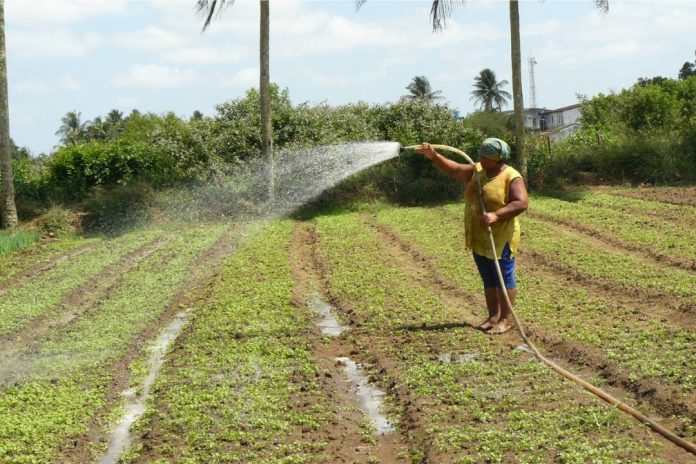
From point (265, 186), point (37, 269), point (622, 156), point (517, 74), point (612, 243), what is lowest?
point (612, 243)

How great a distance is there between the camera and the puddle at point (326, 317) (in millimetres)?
8289

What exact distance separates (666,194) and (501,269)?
11.8 m

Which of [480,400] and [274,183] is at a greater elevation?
[274,183]

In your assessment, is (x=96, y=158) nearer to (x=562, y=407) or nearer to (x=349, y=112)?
(x=349, y=112)

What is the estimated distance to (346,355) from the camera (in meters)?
7.36

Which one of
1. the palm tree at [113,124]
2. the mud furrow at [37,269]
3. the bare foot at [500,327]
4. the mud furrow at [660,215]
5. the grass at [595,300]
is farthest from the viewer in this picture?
the palm tree at [113,124]

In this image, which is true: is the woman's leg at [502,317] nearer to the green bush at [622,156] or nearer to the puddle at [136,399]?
the puddle at [136,399]

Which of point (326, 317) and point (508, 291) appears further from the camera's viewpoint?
point (326, 317)

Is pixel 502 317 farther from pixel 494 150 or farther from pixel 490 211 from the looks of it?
pixel 494 150

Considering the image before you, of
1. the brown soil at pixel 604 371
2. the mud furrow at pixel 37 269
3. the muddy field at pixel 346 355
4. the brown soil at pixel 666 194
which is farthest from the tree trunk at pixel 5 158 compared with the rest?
the brown soil at pixel 666 194

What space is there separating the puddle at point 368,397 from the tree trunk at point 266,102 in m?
11.6

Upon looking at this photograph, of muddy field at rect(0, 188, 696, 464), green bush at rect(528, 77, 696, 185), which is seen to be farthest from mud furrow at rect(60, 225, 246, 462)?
green bush at rect(528, 77, 696, 185)

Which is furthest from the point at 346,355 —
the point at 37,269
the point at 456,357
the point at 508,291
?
the point at 37,269

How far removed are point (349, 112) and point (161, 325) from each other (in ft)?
43.4
